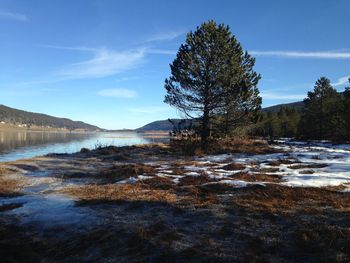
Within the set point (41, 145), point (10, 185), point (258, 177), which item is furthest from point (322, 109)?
point (41, 145)

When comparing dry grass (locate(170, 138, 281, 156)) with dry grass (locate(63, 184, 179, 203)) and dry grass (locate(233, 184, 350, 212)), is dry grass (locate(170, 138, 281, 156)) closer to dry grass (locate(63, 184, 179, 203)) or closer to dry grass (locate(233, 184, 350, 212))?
dry grass (locate(63, 184, 179, 203))

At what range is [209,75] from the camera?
2817cm

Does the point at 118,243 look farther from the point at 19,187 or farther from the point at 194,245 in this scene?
the point at 19,187

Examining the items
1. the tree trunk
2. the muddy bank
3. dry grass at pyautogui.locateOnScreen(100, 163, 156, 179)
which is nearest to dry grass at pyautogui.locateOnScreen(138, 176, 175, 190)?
the muddy bank

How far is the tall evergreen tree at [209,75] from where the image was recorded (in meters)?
27.8

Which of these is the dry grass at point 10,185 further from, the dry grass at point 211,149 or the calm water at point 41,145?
the calm water at point 41,145

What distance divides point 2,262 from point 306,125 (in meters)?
55.0

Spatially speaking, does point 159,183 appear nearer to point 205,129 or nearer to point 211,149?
point 211,149

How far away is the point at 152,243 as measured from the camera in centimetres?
649

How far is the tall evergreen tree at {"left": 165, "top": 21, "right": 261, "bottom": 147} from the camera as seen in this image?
91.3 ft

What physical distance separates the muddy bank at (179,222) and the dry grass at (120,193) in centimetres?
3

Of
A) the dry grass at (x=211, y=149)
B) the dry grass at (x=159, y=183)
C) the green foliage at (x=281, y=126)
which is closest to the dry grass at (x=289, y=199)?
the dry grass at (x=159, y=183)

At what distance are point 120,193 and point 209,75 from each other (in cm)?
1869

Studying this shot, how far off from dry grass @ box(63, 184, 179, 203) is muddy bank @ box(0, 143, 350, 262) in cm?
3
